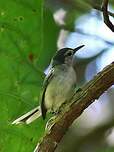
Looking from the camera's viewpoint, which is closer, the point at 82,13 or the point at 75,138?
the point at 75,138

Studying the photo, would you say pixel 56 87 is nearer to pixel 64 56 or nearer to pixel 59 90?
pixel 59 90

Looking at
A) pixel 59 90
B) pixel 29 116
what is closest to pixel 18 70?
pixel 29 116

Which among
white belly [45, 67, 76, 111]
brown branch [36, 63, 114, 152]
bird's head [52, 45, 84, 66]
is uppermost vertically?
brown branch [36, 63, 114, 152]

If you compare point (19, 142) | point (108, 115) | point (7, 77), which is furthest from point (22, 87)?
point (108, 115)

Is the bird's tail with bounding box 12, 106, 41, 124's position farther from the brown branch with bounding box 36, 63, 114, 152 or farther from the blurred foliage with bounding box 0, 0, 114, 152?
the brown branch with bounding box 36, 63, 114, 152

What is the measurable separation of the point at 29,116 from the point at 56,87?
40 centimetres

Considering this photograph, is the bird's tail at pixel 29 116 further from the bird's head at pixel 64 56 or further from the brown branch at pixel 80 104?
the bird's head at pixel 64 56

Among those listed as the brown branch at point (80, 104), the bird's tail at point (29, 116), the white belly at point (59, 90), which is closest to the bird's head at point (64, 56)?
the white belly at point (59, 90)

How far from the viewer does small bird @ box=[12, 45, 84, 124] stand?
2.12 metres

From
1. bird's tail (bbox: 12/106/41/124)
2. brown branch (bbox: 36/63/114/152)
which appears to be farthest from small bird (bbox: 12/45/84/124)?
brown branch (bbox: 36/63/114/152)

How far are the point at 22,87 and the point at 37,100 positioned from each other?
0.35 feet

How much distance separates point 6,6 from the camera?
6.54 feet

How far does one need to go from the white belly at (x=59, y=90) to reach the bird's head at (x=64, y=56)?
0.63ft

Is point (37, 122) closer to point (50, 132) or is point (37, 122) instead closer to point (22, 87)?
point (22, 87)
